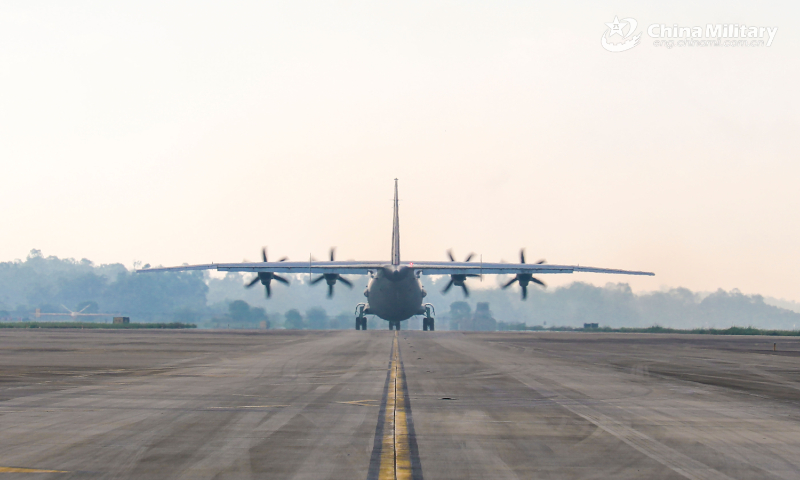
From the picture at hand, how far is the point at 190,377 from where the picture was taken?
20078mm

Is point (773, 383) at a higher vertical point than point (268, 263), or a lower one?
lower

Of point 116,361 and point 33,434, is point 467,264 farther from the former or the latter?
point 33,434

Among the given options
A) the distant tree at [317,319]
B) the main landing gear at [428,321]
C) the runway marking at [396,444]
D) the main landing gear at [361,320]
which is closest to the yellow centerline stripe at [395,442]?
the runway marking at [396,444]

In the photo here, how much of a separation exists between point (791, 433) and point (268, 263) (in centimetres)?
6007

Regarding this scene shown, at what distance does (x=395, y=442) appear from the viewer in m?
10.3

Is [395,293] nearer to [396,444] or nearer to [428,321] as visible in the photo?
[428,321]

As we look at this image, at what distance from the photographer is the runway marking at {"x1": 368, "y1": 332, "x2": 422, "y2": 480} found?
8.43 metres

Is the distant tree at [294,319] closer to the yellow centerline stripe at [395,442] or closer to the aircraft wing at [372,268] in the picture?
the aircraft wing at [372,268]

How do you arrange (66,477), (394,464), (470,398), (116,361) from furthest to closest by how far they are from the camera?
(116,361) → (470,398) → (394,464) → (66,477)

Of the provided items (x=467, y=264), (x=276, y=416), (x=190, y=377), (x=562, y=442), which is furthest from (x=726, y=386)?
(x=467, y=264)

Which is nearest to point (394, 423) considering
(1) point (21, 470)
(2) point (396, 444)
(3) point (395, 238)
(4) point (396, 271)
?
(2) point (396, 444)

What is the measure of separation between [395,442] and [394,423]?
170cm

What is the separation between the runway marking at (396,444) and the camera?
8.43 m

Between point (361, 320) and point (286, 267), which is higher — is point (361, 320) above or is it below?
below
